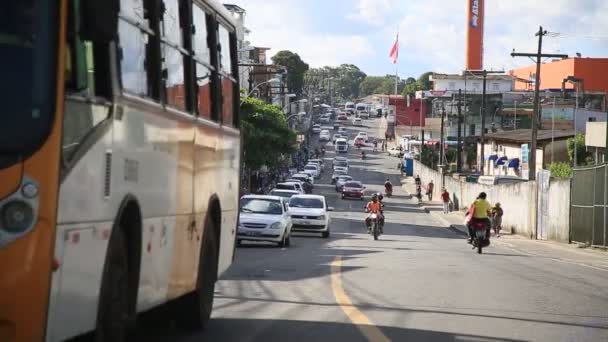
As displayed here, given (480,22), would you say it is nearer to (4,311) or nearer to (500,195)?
(500,195)

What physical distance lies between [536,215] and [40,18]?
4749 centimetres

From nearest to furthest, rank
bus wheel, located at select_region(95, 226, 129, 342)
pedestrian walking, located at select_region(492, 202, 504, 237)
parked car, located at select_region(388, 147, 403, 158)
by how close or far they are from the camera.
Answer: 1. bus wheel, located at select_region(95, 226, 129, 342)
2. pedestrian walking, located at select_region(492, 202, 504, 237)
3. parked car, located at select_region(388, 147, 403, 158)

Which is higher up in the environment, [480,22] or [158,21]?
[480,22]

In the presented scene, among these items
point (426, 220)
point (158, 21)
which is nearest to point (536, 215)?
point (426, 220)

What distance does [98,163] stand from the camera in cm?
766

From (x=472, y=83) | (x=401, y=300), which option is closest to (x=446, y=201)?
(x=401, y=300)

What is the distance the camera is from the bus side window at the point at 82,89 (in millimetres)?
7039

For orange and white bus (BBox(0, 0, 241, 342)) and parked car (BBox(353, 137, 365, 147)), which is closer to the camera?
orange and white bus (BBox(0, 0, 241, 342))

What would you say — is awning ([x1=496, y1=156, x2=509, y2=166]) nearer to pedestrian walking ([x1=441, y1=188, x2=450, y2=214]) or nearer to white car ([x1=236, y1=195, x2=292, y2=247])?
pedestrian walking ([x1=441, y1=188, x2=450, y2=214])

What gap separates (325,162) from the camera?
14975cm

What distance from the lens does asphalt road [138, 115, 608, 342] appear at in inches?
493

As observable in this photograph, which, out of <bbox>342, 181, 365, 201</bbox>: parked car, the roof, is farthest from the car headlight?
<bbox>342, 181, 365, 201</bbox>: parked car

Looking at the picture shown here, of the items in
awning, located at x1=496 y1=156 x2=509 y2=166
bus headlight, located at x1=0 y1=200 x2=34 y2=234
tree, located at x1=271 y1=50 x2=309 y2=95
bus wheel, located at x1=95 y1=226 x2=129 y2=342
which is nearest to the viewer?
bus headlight, located at x1=0 y1=200 x2=34 y2=234

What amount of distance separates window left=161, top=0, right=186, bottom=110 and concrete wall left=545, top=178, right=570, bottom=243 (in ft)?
115
